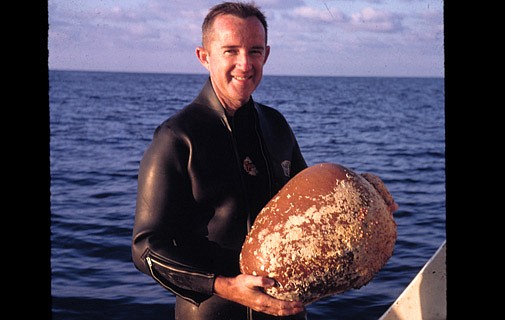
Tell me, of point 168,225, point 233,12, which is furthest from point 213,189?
point 233,12

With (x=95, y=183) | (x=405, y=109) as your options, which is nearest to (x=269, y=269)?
(x=95, y=183)

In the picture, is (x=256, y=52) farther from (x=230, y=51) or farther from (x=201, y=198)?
(x=201, y=198)

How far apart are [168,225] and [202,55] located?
2.84 ft

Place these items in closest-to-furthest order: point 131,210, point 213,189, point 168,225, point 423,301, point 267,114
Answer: point 168,225 < point 213,189 < point 267,114 < point 423,301 < point 131,210

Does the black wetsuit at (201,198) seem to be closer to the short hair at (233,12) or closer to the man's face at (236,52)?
the man's face at (236,52)

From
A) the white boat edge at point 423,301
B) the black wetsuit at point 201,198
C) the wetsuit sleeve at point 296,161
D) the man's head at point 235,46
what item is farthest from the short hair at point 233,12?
the white boat edge at point 423,301

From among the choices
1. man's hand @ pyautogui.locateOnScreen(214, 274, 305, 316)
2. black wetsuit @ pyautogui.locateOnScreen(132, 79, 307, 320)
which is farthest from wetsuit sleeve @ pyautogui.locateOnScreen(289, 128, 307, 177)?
man's hand @ pyautogui.locateOnScreen(214, 274, 305, 316)

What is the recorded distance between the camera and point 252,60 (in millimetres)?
2971

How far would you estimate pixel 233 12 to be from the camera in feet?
9.87

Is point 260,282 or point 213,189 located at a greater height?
point 213,189
